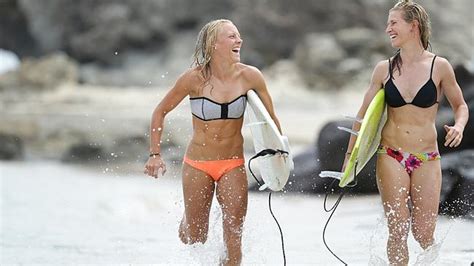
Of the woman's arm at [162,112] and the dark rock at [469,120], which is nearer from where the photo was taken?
the woman's arm at [162,112]

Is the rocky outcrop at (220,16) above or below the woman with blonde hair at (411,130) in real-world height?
above

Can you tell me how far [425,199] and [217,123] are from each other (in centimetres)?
115

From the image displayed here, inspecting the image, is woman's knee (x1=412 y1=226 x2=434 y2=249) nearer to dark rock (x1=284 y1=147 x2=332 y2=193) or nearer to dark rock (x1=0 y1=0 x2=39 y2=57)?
dark rock (x1=284 y1=147 x2=332 y2=193)

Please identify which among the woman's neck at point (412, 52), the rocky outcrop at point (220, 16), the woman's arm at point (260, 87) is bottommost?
the woman's arm at point (260, 87)

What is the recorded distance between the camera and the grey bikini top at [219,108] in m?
5.05

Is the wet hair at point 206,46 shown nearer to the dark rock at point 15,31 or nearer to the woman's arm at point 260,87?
the woman's arm at point 260,87

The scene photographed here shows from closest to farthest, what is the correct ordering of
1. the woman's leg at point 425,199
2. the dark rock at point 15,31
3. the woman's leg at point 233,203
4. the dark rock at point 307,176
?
the woman's leg at point 425,199 → the woman's leg at point 233,203 → the dark rock at point 307,176 → the dark rock at point 15,31

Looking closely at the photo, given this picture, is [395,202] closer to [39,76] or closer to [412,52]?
[412,52]

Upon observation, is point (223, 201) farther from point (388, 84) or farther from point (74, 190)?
point (74, 190)

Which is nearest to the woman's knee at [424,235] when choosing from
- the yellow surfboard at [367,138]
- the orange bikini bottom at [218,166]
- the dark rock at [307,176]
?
the yellow surfboard at [367,138]

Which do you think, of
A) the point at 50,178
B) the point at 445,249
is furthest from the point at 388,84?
the point at 50,178

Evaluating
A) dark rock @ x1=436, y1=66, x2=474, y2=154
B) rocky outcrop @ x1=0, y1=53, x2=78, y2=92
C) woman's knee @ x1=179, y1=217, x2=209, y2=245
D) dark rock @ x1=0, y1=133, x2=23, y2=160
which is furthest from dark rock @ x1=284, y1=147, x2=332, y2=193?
rocky outcrop @ x1=0, y1=53, x2=78, y2=92

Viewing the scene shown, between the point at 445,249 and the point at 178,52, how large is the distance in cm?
2238

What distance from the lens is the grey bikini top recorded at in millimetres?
5055
